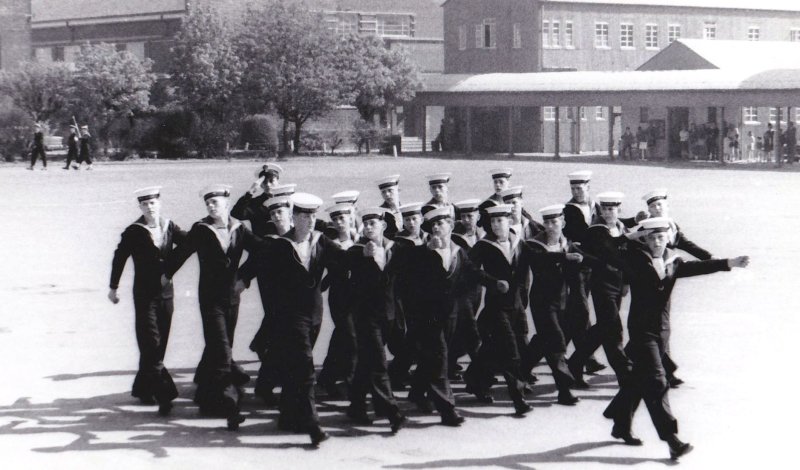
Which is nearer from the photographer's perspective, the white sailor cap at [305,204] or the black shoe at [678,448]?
the black shoe at [678,448]

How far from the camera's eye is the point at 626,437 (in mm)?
9609

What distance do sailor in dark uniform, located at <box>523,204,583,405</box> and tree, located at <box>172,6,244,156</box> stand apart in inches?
2173

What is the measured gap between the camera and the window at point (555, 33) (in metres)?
76.9

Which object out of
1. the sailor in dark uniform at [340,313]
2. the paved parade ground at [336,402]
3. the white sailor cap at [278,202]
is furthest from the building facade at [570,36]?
the white sailor cap at [278,202]

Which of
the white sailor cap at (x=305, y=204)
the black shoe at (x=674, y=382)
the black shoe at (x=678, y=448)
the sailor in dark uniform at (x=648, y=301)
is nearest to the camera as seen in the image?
the black shoe at (x=678, y=448)

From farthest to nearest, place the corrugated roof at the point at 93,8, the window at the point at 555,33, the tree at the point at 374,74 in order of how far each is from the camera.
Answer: the corrugated roof at the point at 93,8
the window at the point at 555,33
the tree at the point at 374,74

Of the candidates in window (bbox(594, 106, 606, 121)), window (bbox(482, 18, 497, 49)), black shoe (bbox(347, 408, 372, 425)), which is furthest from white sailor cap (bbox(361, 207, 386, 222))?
window (bbox(482, 18, 497, 49))

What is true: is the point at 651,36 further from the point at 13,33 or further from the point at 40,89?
the point at 13,33

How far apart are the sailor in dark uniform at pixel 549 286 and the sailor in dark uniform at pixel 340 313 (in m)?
1.54

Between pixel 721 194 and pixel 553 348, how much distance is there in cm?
2714

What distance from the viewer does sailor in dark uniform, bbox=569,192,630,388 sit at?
34.5 feet

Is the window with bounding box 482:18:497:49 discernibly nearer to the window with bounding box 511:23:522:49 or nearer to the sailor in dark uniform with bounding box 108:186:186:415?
the window with bounding box 511:23:522:49

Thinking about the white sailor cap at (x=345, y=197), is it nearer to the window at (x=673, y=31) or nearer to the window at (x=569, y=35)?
the window at (x=569, y=35)

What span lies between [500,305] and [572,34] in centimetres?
6864
